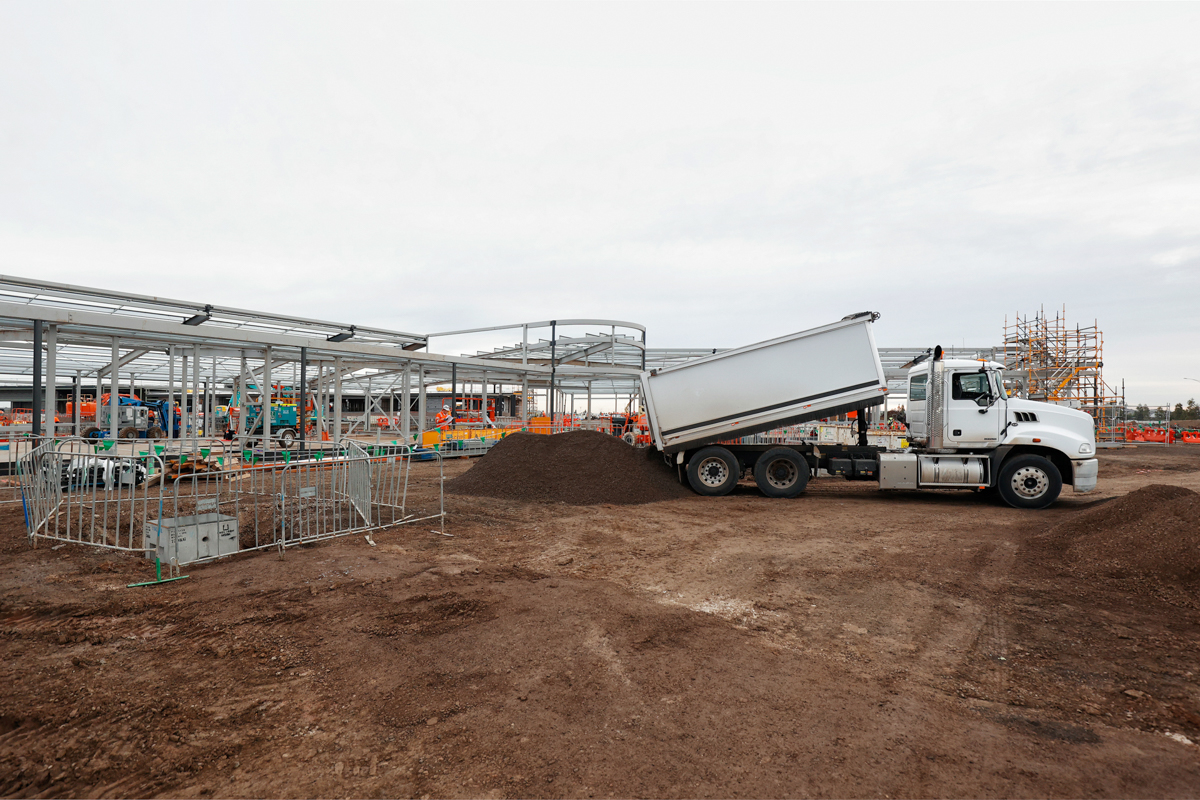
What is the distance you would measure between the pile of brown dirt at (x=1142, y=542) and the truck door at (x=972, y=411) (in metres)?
3.37

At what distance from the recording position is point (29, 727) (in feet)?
10.7

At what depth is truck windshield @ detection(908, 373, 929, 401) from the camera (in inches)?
480

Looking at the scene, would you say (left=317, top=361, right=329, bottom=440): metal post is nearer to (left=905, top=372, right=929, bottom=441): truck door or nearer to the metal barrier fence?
the metal barrier fence

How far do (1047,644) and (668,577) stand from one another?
3432 millimetres

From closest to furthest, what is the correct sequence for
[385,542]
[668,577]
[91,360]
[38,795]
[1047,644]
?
[38,795] < [1047,644] < [668,577] < [385,542] < [91,360]

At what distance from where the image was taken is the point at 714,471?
42.1ft

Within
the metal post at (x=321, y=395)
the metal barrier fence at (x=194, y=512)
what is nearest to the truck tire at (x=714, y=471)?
the metal barrier fence at (x=194, y=512)

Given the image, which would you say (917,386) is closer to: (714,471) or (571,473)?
(714,471)

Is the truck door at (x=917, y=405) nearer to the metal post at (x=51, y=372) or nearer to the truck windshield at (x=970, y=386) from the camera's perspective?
the truck windshield at (x=970, y=386)

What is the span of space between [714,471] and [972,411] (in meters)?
5.28

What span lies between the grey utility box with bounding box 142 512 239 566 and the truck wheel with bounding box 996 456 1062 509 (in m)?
13.2

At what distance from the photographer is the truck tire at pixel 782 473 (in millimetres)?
12523

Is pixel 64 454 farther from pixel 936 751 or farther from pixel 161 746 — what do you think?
pixel 936 751

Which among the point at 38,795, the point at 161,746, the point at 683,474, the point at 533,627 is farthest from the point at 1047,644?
the point at 683,474
